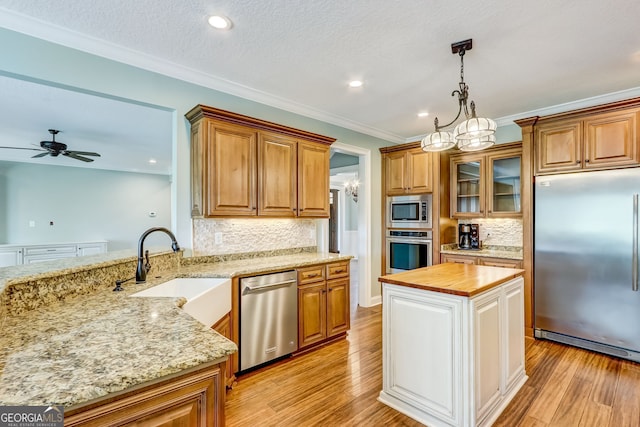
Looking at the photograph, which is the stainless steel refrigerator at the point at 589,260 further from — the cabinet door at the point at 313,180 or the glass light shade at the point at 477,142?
the cabinet door at the point at 313,180

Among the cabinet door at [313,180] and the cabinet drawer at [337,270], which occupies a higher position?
the cabinet door at [313,180]

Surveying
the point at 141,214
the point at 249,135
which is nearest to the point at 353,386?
the point at 249,135

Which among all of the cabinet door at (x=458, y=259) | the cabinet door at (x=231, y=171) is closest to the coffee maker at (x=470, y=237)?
the cabinet door at (x=458, y=259)

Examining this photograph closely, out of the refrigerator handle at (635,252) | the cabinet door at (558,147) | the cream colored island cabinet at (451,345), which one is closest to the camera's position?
the cream colored island cabinet at (451,345)

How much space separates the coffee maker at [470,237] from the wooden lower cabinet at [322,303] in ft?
6.84

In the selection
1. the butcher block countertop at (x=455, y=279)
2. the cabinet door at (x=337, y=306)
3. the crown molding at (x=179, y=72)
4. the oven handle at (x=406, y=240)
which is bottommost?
the cabinet door at (x=337, y=306)

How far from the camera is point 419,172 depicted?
441 centimetres

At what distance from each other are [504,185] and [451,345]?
296 cm

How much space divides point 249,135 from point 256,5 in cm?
117

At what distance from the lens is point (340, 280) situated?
131 inches

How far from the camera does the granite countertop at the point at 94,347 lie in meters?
0.81

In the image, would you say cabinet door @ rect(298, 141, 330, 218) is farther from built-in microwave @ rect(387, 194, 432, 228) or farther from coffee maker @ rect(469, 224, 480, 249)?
coffee maker @ rect(469, 224, 480, 249)

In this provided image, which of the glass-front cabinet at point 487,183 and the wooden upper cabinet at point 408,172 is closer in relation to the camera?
the glass-front cabinet at point 487,183

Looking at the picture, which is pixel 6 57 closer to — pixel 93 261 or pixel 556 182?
pixel 93 261
